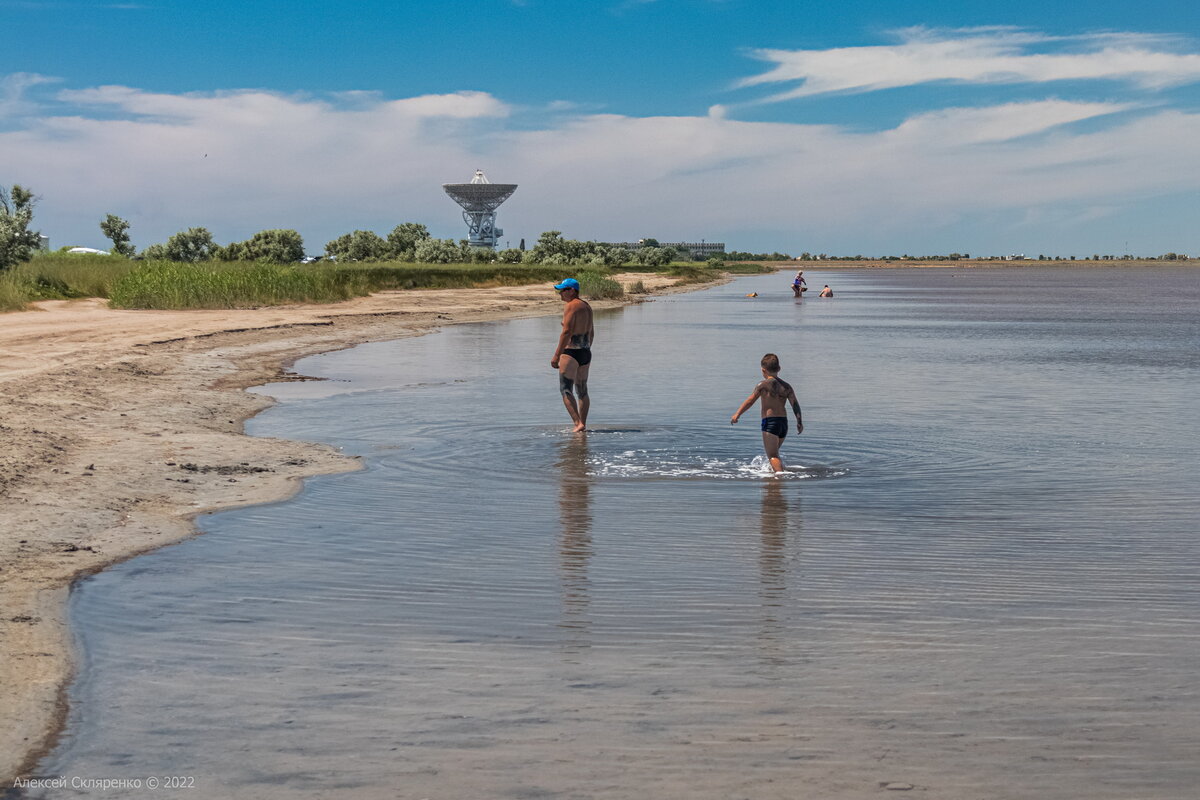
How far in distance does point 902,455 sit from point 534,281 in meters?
74.6

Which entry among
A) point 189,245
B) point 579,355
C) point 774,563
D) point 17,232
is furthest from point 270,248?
point 774,563

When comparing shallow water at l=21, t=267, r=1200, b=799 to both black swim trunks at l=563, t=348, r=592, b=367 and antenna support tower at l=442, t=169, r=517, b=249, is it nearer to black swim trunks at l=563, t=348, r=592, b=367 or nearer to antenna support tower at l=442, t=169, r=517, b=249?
black swim trunks at l=563, t=348, r=592, b=367

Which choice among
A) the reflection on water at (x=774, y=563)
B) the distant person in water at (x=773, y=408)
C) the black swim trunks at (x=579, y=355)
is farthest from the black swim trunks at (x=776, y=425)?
the black swim trunks at (x=579, y=355)

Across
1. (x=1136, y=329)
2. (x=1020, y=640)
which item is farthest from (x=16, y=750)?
(x=1136, y=329)

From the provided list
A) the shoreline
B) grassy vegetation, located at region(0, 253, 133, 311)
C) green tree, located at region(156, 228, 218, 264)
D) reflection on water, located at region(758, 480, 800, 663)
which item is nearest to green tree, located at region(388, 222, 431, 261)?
green tree, located at region(156, 228, 218, 264)

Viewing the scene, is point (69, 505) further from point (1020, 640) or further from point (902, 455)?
point (902, 455)

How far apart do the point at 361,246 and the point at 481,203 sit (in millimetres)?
20663

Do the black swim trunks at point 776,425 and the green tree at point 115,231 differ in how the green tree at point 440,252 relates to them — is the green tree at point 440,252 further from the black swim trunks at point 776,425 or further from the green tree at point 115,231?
the black swim trunks at point 776,425

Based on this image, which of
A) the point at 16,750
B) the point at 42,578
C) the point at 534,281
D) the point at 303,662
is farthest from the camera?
the point at 534,281

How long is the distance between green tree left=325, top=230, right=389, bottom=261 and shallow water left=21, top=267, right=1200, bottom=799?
114910 millimetres

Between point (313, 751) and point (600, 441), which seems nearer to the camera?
point (313, 751)

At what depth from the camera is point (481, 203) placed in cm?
14350

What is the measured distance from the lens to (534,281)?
286 feet

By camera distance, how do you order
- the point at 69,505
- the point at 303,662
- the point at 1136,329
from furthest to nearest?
the point at 1136,329
the point at 69,505
the point at 303,662
